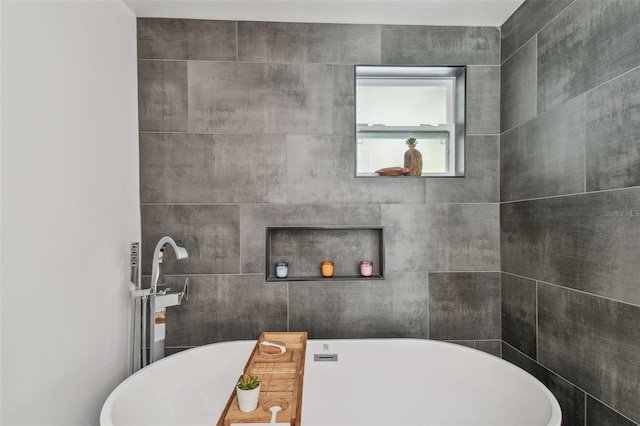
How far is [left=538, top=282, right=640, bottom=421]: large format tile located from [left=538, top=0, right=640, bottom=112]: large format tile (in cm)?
84

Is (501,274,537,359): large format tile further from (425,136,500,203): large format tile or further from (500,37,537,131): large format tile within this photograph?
(500,37,537,131): large format tile

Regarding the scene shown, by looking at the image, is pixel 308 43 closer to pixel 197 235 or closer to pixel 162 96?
pixel 162 96

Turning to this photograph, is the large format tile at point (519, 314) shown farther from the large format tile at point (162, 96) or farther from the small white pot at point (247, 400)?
the large format tile at point (162, 96)

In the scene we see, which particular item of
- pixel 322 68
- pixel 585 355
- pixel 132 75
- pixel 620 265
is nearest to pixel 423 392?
pixel 585 355

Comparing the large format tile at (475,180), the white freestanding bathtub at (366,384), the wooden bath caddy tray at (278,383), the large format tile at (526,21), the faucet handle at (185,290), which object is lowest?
the white freestanding bathtub at (366,384)

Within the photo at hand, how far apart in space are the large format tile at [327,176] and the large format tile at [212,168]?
73 millimetres

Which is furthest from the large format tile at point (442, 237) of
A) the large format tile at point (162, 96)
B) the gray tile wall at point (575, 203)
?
the large format tile at point (162, 96)

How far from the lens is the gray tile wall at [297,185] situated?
194 cm

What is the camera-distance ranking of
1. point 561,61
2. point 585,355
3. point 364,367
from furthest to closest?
point 364,367
point 561,61
point 585,355

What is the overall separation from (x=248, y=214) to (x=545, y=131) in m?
1.53

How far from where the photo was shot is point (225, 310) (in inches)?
77.0

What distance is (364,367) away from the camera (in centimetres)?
176

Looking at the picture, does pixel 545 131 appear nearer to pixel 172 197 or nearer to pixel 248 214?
pixel 248 214

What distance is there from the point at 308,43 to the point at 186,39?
0.68m
